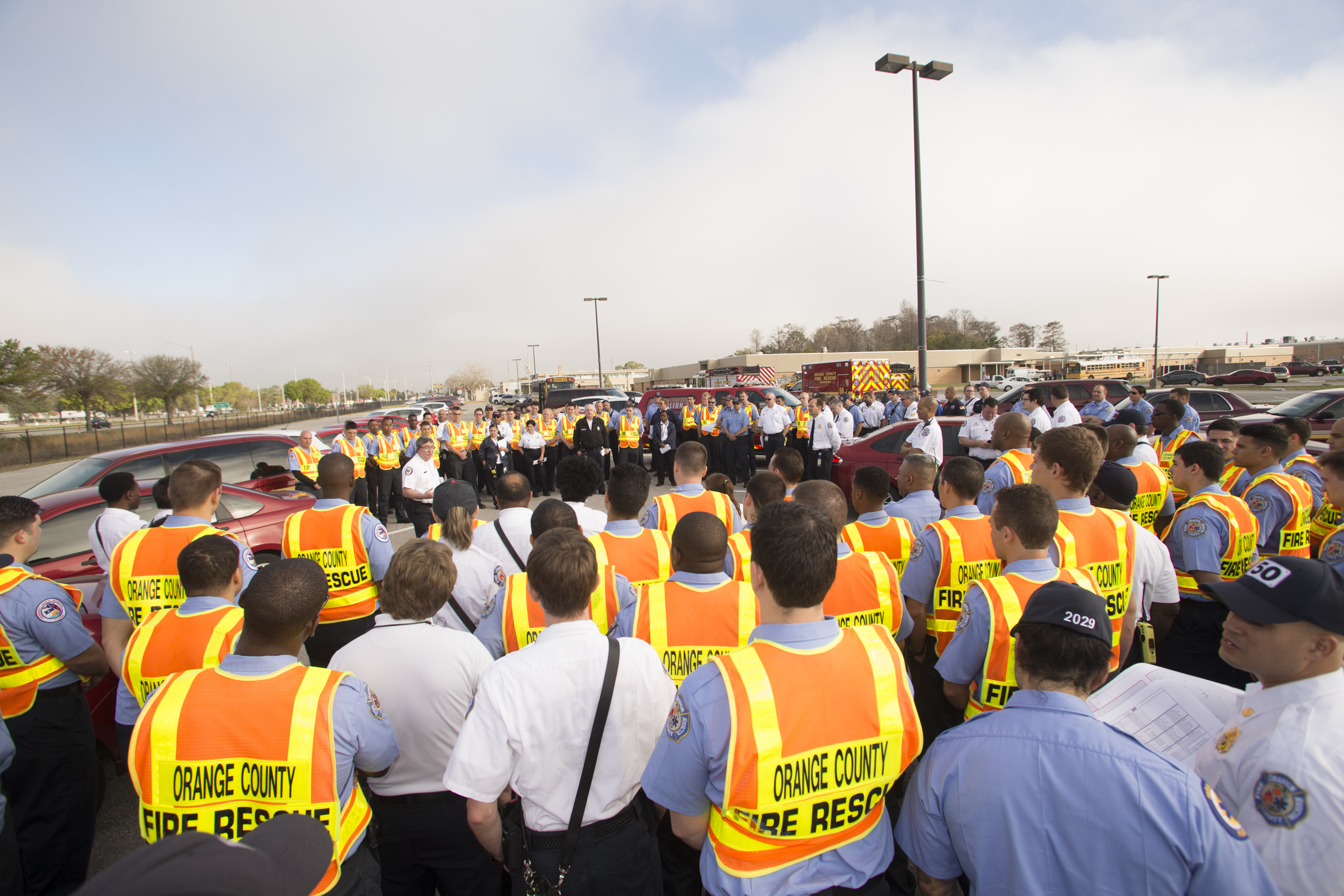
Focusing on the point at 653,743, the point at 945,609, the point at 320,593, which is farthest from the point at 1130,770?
the point at 320,593

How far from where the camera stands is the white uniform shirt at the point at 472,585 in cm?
352

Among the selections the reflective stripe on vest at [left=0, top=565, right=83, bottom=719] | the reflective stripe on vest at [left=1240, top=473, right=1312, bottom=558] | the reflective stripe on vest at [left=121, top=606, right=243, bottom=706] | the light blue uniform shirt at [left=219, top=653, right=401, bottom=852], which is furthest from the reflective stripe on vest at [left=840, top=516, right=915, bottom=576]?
the reflective stripe on vest at [left=0, top=565, right=83, bottom=719]

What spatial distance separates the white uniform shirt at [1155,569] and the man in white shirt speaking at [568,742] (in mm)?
2891

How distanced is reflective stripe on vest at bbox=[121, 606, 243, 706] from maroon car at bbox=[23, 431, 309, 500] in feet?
16.9

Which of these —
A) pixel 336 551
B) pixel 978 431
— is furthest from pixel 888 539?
pixel 978 431

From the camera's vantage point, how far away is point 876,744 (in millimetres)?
1756

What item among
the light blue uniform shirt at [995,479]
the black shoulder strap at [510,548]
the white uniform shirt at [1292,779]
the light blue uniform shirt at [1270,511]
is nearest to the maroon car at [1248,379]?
the light blue uniform shirt at [1270,511]

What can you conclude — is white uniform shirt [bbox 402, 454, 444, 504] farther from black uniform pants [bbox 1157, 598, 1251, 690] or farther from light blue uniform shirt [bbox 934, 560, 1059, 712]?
black uniform pants [bbox 1157, 598, 1251, 690]

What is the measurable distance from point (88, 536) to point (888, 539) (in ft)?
21.4

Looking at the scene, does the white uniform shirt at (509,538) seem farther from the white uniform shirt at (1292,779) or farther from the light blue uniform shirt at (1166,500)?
the light blue uniform shirt at (1166,500)

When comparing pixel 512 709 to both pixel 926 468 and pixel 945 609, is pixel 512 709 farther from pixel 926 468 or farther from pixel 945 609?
pixel 926 468

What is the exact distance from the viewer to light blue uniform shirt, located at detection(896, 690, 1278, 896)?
1356 mm

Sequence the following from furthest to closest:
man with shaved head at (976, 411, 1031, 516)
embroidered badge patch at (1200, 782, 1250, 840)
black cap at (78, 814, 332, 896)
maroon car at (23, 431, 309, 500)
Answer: maroon car at (23, 431, 309, 500)
man with shaved head at (976, 411, 1031, 516)
embroidered badge patch at (1200, 782, 1250, 840)
black cap at (78, 814, 332, 896)

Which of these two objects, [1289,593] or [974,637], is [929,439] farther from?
[1289,593]
